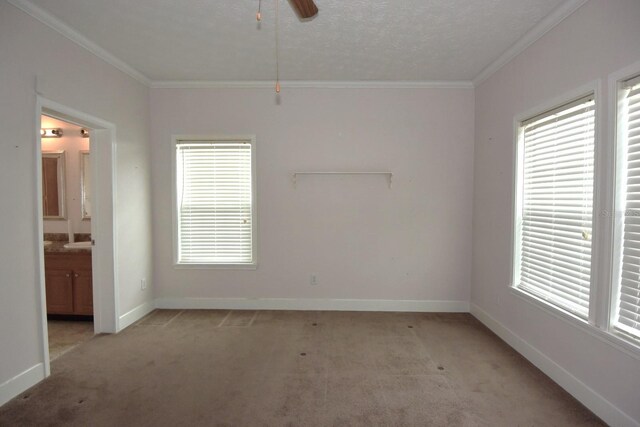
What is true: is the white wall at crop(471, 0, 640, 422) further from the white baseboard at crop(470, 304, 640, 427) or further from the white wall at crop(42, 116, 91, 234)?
the white wall at crop(42, 116, 91, 234)

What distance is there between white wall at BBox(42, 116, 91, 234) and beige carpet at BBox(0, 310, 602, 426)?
1676 millimetres

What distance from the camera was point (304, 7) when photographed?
61.6 inches

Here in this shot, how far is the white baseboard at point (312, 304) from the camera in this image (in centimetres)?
381

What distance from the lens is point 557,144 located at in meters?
2.43

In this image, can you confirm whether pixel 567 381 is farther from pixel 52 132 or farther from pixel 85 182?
pixel 52 132

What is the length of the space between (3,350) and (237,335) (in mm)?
1764

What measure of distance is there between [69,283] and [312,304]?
2.84 meters

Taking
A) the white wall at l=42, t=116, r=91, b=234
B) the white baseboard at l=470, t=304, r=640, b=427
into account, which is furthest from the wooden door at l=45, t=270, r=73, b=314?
the white baseboard at l=470, t=304, r=640, b=427

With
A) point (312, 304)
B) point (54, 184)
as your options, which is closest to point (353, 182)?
point (312, 304)

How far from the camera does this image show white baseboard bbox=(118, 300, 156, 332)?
3.31 metres

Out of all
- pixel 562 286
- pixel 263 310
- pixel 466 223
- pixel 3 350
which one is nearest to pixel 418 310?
pixel 466 223

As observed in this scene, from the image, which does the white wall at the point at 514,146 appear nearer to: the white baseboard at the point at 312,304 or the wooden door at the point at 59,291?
the white baseboard at the point at 312,304

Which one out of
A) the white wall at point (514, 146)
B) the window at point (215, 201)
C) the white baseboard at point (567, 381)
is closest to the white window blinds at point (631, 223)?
the white wall at point (514, 146)

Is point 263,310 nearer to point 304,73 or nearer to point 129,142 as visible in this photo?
point 129,142
